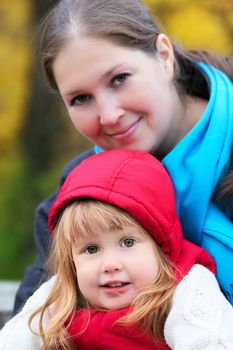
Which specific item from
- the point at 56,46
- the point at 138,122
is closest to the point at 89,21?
the point at 56,46

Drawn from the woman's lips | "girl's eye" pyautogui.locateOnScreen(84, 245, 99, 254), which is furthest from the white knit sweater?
the woman's lips

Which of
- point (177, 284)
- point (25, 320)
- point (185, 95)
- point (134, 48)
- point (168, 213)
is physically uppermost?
point (134, 48)

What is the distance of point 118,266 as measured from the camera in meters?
2.46

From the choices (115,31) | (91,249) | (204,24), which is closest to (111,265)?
(91,249)

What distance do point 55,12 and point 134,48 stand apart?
1.33ft

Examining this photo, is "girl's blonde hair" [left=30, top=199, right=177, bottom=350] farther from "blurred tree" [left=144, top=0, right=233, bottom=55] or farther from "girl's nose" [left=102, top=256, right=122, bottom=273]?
"blurred tree" [left=144, top=0, right=233, bottom=55]

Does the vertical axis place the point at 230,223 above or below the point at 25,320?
above

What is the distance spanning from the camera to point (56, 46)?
2.78 meters

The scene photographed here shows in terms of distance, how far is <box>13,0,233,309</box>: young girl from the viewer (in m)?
2.66

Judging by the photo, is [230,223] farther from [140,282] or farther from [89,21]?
[89,21]

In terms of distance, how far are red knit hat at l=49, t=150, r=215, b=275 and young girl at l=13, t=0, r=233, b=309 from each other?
85 mm

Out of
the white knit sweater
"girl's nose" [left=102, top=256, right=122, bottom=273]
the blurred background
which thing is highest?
"girl's nose" [left=102, top=256, right=122, bottom=273]

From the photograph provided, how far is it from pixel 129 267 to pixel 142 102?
0.58 metres

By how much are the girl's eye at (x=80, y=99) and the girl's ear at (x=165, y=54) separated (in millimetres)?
318
